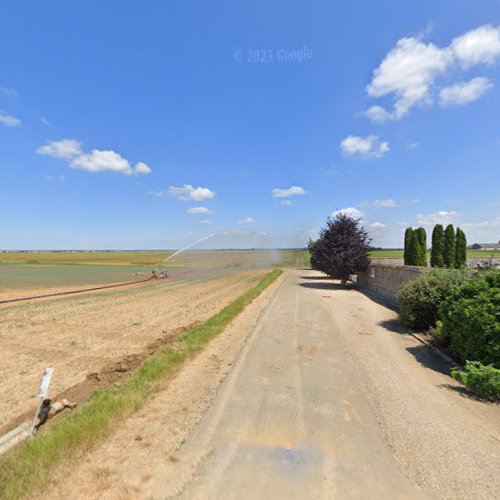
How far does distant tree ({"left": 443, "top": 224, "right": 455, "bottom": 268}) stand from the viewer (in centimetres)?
2833

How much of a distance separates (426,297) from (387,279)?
8.44 meters

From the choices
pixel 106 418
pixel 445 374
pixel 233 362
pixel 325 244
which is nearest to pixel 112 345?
pixel 233 362

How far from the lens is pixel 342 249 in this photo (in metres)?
25.4

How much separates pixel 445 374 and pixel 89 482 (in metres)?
6.83

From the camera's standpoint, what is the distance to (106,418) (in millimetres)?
4496

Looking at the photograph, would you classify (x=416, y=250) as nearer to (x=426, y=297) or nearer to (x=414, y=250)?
(x=414, y=250)

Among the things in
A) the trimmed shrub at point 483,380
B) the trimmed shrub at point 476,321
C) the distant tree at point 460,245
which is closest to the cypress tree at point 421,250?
the distant tree at point 460,245

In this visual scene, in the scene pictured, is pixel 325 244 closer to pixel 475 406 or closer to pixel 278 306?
pixel 278 306

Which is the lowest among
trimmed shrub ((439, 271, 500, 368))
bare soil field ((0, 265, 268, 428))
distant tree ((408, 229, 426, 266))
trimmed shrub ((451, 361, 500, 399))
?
→ bare soil field ((0, 265, 268, 428))

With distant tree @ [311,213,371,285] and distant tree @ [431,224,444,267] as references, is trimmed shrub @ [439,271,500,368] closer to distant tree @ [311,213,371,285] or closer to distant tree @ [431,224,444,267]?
distant tree @ [311,213,371,285]

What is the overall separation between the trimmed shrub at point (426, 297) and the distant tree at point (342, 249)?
46.8ft

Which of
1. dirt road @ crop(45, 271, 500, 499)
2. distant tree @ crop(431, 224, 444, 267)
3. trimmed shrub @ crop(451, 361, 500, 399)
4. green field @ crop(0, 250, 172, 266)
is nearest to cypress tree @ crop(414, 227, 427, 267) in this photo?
distant tree @ crop(431, 224, 444, 267)

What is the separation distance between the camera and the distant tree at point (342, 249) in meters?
24.9

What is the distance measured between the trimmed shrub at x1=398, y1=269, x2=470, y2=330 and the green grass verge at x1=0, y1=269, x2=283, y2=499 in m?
7.71
